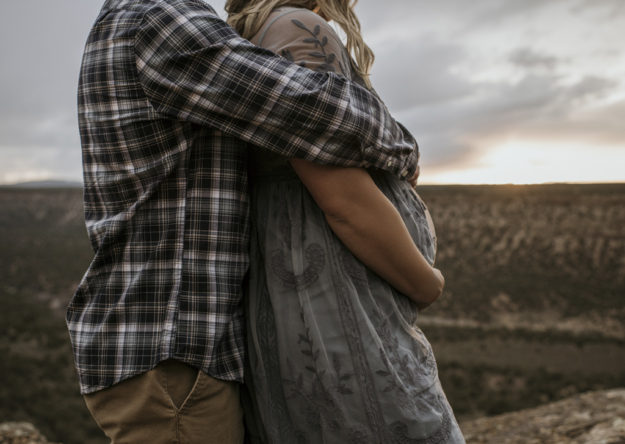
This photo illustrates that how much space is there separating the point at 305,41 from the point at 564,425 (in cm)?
381

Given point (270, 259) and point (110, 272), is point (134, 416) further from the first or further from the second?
point (270, 259)

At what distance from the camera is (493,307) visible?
19688 millimetres

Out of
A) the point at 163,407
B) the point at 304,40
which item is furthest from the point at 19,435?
the point at 304,40

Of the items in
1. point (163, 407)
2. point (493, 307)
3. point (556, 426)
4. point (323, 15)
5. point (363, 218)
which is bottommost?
point (493, 307)

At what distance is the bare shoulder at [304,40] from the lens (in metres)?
0.91

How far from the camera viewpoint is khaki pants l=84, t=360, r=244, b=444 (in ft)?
2.76

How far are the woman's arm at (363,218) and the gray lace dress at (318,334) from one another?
3 cm

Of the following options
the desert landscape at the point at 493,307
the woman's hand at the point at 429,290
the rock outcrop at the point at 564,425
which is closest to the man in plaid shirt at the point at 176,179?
the woman's hand at the point at 429,290

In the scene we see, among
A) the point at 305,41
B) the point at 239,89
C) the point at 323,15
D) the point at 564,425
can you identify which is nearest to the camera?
the point at 239,89

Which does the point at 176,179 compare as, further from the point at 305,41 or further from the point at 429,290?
the point at 429,290

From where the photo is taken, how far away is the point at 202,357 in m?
0.85

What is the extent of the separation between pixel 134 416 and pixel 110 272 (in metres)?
0.27

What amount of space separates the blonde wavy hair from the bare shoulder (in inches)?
2.2

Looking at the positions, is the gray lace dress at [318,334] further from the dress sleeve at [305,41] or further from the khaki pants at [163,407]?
the khaki pants at [163,407]
